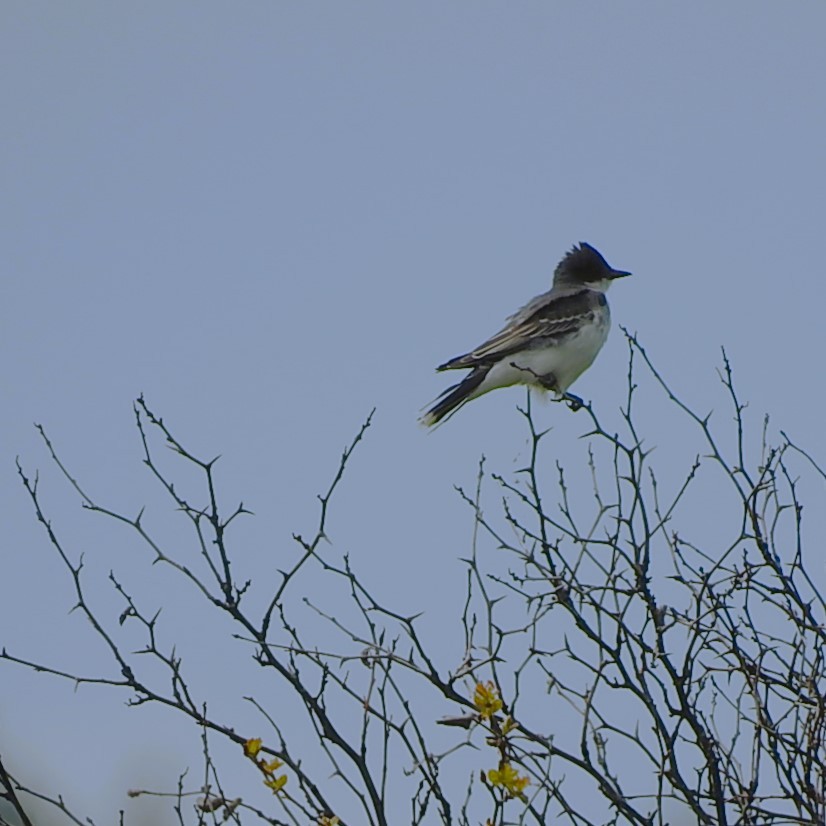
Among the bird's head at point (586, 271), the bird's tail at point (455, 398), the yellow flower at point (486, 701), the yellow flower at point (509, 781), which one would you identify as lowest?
the yellow flower at point (509, 781)

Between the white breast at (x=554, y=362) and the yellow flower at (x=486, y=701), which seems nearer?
the yellow flower at (x=486, y=701)

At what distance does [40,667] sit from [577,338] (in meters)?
6.16

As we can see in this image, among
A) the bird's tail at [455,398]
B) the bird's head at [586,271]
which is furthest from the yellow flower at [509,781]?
the bird's head at [586,271]

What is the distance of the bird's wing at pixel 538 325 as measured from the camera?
943 centimetres

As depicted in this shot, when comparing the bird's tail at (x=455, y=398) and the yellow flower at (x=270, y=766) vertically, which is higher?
the bird's tail at (x=455, y=398)

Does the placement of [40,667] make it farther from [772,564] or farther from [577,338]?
[577,338]

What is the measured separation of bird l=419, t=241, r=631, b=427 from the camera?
9281 mm

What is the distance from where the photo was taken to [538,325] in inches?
382

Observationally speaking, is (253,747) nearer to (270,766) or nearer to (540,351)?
(270,766)

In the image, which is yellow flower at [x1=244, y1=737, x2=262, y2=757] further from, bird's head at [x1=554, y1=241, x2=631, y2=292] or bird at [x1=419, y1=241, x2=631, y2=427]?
bird's head at [x1=554, y1=241, x2=631, y2=292]

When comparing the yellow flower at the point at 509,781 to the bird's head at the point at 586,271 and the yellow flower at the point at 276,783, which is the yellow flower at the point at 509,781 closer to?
the yellow flower at the point at 276,783

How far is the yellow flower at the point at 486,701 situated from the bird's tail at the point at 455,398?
558 centimetres

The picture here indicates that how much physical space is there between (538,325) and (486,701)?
6388 mm

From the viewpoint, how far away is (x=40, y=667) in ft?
13.1
